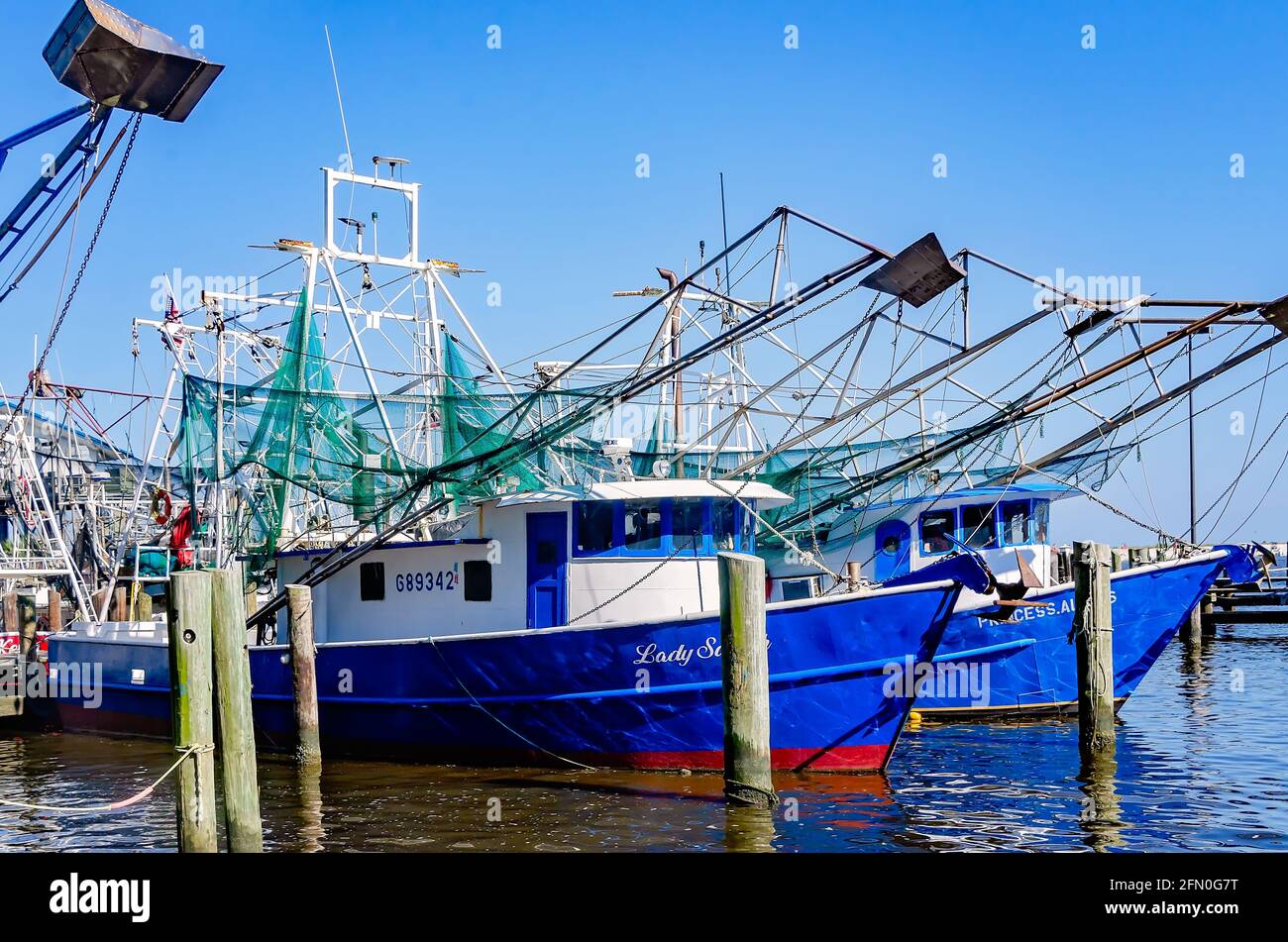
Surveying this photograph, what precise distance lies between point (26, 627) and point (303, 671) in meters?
11.9

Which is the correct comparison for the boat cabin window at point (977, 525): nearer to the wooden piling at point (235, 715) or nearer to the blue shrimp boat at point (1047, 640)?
the blue shrimp boat at point (1047, 640)

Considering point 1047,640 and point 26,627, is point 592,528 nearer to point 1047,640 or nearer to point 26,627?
point 1047,640

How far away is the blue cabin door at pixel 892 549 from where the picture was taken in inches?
868

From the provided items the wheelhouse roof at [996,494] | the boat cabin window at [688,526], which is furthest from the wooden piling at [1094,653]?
the wheelhouse roof at [996,494]

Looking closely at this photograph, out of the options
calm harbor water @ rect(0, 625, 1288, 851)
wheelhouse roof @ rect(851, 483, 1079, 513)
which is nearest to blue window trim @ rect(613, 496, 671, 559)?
calm harbor water @ rect(0, 625, 1288, 851)

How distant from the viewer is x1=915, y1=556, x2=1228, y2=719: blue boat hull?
1625 centimetres

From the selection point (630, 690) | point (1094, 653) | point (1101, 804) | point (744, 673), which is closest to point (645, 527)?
point (630, 690)

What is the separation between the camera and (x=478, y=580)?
15023 mm

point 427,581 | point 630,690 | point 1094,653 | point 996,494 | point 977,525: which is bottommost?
point 630,690

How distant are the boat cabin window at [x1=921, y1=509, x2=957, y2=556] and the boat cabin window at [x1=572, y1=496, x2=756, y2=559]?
27.9 ft

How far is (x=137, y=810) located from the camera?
40.5ft
